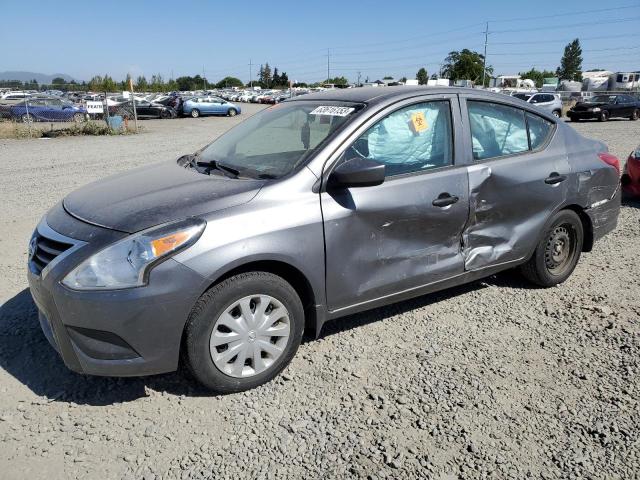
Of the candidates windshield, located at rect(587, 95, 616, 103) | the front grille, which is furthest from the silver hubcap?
windshield, located at rect(587, 95, 616, 103)

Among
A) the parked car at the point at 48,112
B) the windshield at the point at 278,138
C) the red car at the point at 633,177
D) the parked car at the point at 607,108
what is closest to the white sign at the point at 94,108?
the parked car at the point at 48,112

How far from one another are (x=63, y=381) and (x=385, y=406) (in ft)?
6.37

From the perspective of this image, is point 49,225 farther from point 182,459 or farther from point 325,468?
point 325,468

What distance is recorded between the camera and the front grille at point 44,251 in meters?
2.79

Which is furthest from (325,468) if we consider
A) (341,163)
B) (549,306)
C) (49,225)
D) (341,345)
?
(549,306)

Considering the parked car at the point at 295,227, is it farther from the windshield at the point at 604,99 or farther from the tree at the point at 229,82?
the tree at the point at 229,82

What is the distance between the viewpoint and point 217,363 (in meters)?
2.82

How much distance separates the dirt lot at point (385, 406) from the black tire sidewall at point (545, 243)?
24 centimetres

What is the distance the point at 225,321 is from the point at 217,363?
0.81 feet

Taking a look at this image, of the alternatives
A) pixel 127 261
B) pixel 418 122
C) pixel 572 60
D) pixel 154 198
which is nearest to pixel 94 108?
pixel 154 198

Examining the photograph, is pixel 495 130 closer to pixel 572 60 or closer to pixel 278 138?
pixel 278 138

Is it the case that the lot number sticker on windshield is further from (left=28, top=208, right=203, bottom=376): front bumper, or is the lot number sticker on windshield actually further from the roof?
(left=28, top=208, right=203, bottom=376): front bumper

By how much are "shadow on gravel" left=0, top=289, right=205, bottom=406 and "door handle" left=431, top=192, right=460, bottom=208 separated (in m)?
1.92

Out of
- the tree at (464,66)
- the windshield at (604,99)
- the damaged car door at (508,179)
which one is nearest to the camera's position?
the damaged car door at (508,179)
